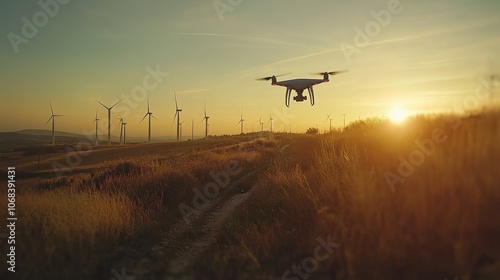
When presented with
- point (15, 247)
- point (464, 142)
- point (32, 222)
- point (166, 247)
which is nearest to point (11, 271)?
point (15, 247)

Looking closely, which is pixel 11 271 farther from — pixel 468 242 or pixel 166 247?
pixel 468 242

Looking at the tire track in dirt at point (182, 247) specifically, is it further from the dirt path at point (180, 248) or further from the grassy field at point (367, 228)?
the grassy field at point (367, 228)

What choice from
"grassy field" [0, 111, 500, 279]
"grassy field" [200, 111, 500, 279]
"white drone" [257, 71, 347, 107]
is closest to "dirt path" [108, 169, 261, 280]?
"grassy field" [0, 111, 500, 279]

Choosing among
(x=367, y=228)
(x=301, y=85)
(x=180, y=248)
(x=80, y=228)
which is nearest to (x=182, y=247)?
(x=180, y=248)

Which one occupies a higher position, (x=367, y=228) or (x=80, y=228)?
(x=367, y=228)

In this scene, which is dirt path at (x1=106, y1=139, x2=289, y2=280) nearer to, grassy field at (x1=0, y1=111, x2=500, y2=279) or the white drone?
grassy field at (x1=0, y1=111, x2=500, y2=279)

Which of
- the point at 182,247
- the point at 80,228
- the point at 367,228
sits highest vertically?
the point at 367,228

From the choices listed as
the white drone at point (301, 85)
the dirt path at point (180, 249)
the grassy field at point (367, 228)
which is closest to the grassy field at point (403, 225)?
the grassy field at point (367, 228)

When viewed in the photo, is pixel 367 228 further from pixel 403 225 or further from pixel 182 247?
pixel 182 247
